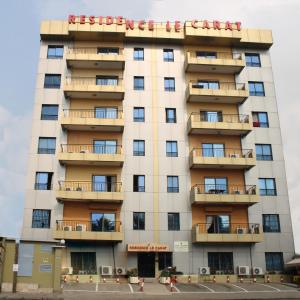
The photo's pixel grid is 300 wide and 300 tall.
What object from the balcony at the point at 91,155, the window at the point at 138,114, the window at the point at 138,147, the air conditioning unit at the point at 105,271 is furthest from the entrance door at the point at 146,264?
the window at the point at 138,114

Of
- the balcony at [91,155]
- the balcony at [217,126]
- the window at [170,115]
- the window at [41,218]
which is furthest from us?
the window at [170,115]

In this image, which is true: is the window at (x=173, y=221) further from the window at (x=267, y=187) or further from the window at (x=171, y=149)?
the window at (x=267, y=187)

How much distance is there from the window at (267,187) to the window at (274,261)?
18.7ft

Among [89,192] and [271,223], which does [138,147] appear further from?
[271,223]

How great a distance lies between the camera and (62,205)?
3856 cm

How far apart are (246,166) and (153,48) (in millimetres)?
16194

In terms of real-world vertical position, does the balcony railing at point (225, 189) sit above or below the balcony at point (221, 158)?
below

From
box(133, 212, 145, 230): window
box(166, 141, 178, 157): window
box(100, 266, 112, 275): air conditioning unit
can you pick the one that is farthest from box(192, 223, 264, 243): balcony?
box(100, 266, 112, 275): air conditioning unit

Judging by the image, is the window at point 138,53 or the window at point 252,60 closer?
the window at point 138,53

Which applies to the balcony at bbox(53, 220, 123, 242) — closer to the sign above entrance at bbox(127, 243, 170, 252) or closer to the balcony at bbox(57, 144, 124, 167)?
the sign above entrance at bbox(127, 243, 170, 252)

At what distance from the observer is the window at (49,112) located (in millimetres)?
41406

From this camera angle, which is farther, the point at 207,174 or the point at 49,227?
the point at 207,174

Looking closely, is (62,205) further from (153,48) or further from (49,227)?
(153,48)

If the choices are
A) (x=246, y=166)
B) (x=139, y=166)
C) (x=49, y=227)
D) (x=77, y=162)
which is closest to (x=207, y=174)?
(x=246, y=166)
